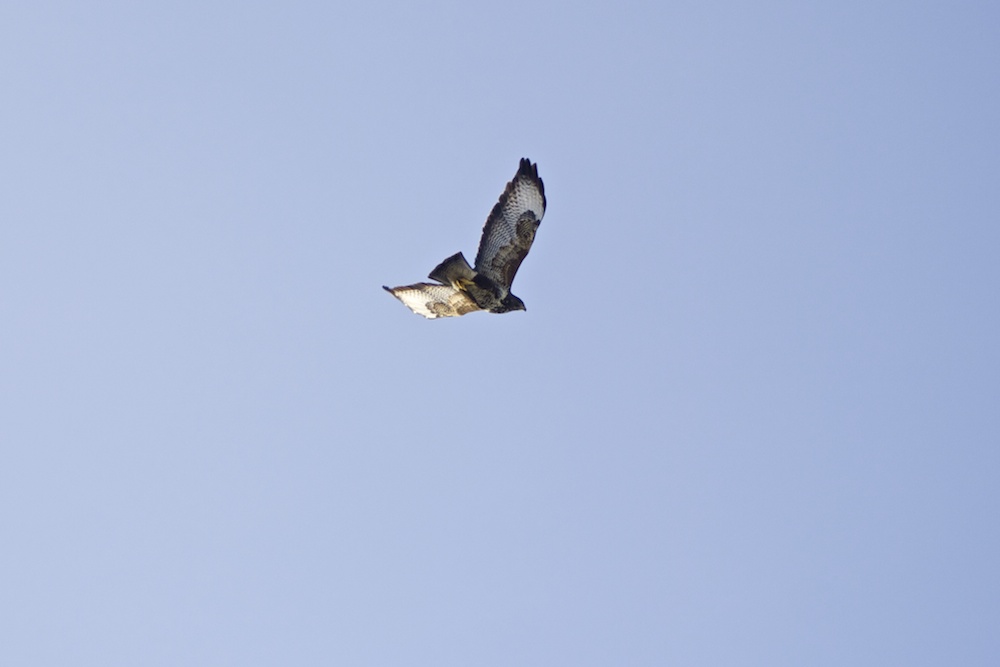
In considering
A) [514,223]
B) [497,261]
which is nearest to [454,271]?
[497,261]

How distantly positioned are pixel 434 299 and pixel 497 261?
1.04 metres

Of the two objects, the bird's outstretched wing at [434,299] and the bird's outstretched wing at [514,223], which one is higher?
the bird's outstretched wing at [514,223]

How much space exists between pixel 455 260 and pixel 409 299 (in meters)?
1.36

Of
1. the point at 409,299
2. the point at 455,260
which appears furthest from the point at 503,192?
the point at 409,299

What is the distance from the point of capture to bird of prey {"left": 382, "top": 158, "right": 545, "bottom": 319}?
1326cm

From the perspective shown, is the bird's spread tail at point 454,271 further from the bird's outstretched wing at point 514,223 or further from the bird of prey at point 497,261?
the bird's outstretched wing at point 514,223

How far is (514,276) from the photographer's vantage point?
45.2ft

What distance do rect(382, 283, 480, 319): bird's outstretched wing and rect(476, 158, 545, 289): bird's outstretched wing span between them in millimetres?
508

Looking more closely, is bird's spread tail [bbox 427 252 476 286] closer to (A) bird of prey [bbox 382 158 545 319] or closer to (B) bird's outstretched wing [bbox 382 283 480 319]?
(A) bird of prey [bbox 382 158 545 319]

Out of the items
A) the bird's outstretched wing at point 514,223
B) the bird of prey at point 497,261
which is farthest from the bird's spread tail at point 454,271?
the bird's outstretched wing at point 514,223

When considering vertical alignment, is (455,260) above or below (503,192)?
below

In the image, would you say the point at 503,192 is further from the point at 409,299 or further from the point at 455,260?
the point at 409,299

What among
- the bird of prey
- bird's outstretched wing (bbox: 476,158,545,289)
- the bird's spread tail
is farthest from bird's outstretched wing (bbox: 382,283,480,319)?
bird's outstretched wing (bbox: 476,158,545,289)

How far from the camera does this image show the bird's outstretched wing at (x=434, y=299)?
13.8 metres
